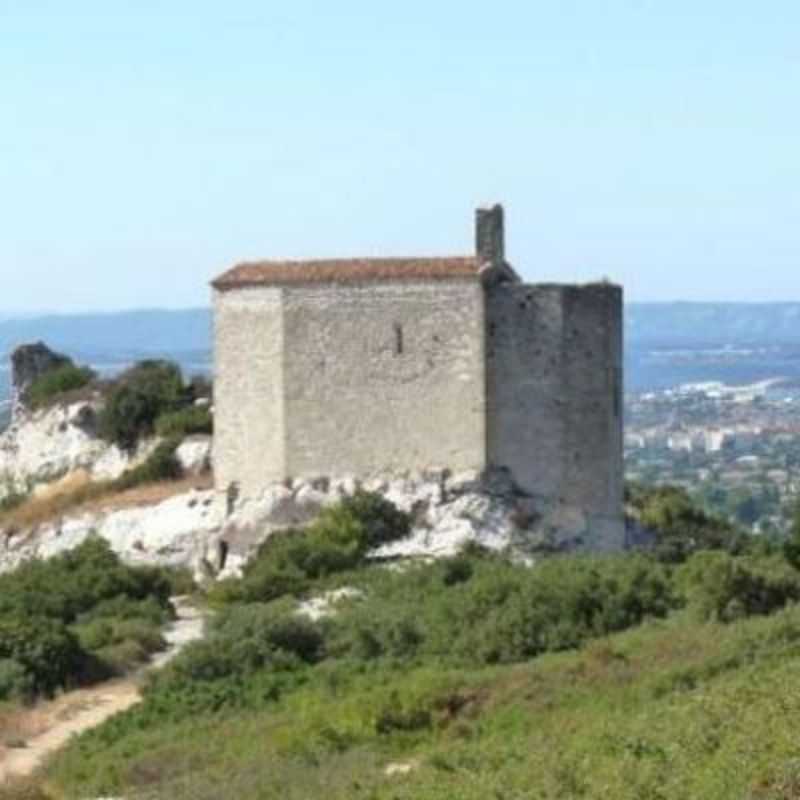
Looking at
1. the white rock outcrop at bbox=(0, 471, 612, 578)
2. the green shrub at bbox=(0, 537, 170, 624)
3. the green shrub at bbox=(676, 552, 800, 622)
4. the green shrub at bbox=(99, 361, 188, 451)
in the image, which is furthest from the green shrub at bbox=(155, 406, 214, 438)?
the green shrub at bbox=(676, 552, 800, 622)

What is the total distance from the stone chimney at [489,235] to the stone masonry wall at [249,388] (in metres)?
3.47

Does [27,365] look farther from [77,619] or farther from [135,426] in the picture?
[77,619]

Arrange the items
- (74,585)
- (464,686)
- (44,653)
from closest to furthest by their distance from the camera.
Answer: (464,686) < (44,653) < (74,585)

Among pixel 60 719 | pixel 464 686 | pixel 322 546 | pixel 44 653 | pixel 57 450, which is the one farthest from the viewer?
pixel 57 450

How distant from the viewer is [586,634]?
28.6m

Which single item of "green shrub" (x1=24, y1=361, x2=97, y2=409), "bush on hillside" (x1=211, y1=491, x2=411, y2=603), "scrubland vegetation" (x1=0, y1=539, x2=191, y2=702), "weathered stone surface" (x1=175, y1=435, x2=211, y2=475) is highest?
"green shrub" (x1=24, y1=361, x2=97, y2=409)

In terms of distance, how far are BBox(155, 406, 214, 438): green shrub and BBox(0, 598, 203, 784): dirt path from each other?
521 inches

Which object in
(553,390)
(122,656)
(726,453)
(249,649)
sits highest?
(553,390)

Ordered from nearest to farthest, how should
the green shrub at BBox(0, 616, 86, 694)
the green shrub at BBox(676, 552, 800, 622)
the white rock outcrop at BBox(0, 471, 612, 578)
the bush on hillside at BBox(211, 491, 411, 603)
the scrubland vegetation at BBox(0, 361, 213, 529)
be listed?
1. the green shrub at BBox(676, 552, 800, 622)
2. the green shrub at BBox(0, 616, 86, 694)
3. the bush on hillside at BBox(211, 491, 411, 603)
4. the white rock outcrop at BBox(0, 471, 612, 578)
5. the scrubland vegetation at BBox(0, 361, 213, 529)

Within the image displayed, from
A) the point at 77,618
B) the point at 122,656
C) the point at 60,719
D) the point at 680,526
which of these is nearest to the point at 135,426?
the point at 680,526

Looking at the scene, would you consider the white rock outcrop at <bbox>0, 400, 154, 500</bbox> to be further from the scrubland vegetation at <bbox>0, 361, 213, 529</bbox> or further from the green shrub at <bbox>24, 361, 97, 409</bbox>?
the green shrub at <bbox>24, 361, 97, 409</bbox>

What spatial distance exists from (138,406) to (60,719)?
19596mm

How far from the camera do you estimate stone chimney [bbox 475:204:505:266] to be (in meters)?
37.4

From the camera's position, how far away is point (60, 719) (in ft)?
88.5
